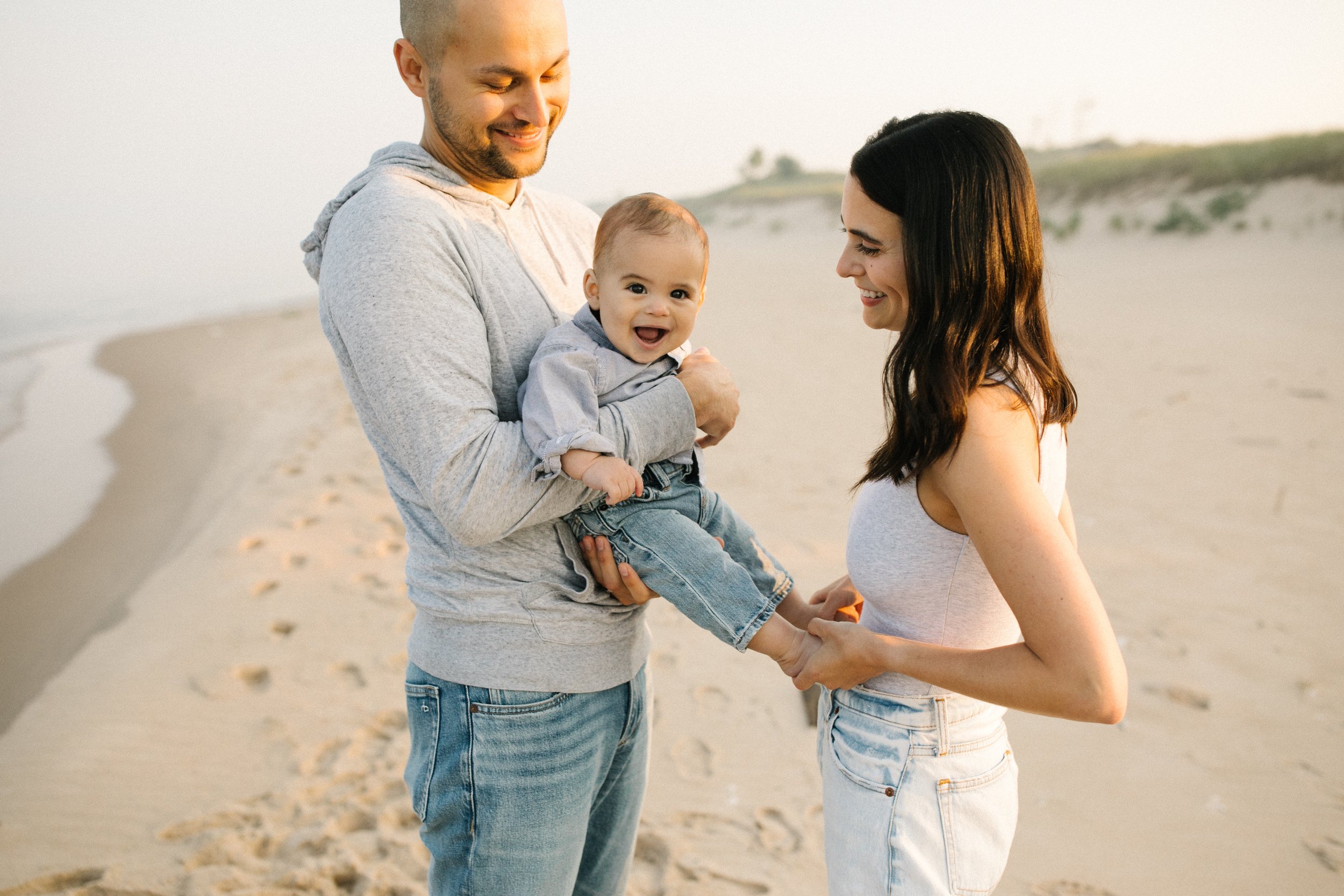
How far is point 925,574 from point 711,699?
2771mm

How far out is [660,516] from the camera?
188 centimetres

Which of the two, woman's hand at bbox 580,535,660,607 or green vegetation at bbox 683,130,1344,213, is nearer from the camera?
woman's hand at bbox 580,535,660,607

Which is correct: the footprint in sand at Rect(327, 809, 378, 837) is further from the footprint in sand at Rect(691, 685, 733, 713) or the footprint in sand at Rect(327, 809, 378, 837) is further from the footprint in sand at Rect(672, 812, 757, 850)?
the footprint in sand at Rect(691, 685, 733, 713)

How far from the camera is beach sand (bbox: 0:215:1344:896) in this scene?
322 cm

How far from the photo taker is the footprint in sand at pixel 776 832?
3.29m

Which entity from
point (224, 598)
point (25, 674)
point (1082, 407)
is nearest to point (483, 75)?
point (224, 598)

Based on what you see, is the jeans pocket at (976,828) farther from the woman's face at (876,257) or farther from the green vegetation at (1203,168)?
the green vegetation at (1203,168)

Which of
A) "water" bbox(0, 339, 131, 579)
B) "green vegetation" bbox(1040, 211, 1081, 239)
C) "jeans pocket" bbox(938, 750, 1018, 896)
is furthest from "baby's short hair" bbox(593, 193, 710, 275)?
"green vegetation" bbox(1040, 211, 1081, 239)

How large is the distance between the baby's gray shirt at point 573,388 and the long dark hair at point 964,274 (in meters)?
0.53

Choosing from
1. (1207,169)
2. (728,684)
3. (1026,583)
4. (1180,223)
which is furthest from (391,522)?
(1207,169)

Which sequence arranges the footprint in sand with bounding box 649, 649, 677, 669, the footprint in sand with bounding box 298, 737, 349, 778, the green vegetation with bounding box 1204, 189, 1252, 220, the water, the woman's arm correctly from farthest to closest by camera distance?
1. the green vegetation with bounding box 1204, 189, 1252, 220
2. the water
3. the footprint in sand with bounding box 649, 649, 677, 669
4. the footprint in sand with bounding box 298, 737, 349, 778
5. the woman's arm

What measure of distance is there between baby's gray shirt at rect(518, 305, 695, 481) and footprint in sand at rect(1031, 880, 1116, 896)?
7.65ft

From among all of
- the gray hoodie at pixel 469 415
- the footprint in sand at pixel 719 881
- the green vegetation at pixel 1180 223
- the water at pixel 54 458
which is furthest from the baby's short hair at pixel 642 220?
the green vegetation at pixel 1180 223

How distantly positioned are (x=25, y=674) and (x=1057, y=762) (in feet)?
17.4
